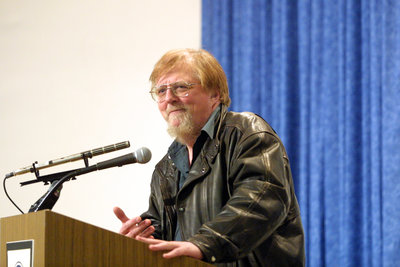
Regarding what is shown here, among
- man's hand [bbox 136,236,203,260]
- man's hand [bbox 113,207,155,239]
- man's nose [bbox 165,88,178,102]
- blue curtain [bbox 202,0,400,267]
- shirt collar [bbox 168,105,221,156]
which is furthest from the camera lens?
blue curtain [bbox 202,0,400,267]

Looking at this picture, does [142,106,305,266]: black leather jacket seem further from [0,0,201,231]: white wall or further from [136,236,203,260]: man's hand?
[0,0,201,231]: white wall

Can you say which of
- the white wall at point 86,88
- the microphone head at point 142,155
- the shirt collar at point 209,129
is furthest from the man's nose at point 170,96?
the white wall at point 86,88

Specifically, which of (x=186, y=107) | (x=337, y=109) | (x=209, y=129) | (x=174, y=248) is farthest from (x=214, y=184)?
(x=337, y=109)

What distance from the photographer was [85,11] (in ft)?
16.9

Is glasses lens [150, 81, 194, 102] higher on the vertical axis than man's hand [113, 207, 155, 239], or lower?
higher

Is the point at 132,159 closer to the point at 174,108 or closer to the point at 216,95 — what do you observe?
the point at 174,108

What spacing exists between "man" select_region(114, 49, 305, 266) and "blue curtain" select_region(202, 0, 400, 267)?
1.32 metres

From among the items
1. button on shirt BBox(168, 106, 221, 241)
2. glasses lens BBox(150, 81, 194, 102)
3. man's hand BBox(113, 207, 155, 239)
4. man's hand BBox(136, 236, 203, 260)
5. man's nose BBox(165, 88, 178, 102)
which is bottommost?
man's hand BBox(113, 207, 155, 239)

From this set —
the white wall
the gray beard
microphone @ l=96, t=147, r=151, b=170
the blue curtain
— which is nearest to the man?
the gray beard

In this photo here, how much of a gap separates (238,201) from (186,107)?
64 cm

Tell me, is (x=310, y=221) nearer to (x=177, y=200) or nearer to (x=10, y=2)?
(x=177, y=200)

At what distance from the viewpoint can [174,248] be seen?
5.50 ft

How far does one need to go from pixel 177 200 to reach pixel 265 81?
1.94 metres

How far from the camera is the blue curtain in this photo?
3.40m
